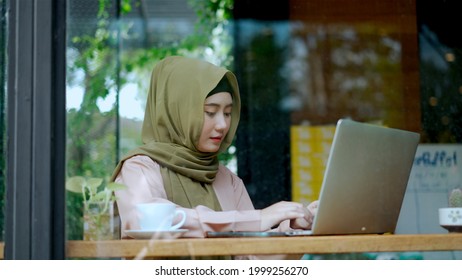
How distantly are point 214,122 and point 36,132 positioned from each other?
75 cm

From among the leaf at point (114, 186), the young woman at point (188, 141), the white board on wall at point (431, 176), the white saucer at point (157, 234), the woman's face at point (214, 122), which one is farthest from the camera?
the white board on wall at point (431, 176)

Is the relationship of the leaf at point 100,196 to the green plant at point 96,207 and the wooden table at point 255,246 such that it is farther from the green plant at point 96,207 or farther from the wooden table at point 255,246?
the wooden table at point 255,246

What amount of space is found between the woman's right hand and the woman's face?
0.39m

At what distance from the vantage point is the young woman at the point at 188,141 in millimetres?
2238

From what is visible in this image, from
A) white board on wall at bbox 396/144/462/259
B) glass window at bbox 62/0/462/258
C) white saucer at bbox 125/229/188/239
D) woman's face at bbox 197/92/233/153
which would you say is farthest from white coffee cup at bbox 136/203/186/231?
glass window at bbox 62/0/462/258

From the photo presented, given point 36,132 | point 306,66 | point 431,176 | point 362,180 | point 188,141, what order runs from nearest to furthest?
1. point 36,132
2. point 362,180
3. point 188,141
4. point 431,176
5. point 306,66

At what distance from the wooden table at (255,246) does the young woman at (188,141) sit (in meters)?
0.29

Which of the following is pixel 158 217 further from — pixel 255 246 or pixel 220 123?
pixel 220 123

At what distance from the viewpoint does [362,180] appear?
1.96 m

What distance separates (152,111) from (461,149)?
1.95 m

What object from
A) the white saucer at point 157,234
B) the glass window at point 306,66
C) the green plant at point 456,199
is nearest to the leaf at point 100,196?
the white saucer at point 157,234

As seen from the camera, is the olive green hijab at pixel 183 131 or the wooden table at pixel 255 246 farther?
the olive green hijab at pixel 183 131

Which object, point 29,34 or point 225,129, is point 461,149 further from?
point 29,34

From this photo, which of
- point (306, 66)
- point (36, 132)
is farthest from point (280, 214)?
point (306, 66)
